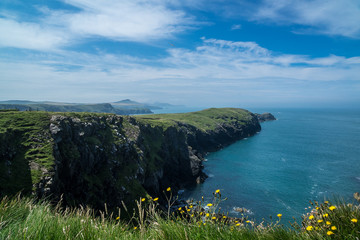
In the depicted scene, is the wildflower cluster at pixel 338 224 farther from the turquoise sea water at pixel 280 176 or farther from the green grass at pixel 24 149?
the turquoise sea water at pixel 280 176

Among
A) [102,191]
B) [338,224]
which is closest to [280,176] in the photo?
[102,191]

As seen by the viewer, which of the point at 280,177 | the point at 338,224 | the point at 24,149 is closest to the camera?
the point at 338,224

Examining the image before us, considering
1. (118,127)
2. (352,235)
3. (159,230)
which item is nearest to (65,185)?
(118,127)

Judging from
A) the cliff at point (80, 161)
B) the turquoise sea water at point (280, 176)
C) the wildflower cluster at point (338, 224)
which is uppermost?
the wildflower cluster at point (338, 224)

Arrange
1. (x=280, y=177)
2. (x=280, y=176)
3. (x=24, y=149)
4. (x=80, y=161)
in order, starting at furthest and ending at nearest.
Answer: (x=280, y=176), (x=280, y=177), (x=80, y=161), (x=24, y=149)

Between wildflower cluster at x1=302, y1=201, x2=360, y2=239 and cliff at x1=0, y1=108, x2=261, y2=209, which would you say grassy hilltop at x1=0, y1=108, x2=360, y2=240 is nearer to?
→ wildflower cluster at x1=302, y1=201, x2=360, y2=239

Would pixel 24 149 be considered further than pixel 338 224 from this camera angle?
Yes

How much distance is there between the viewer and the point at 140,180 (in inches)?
1895

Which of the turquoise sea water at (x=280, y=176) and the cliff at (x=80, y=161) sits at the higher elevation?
the cliff at (x=80, y=161)

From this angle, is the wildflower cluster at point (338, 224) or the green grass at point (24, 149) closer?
the wildflower cluster at point (338, 224)

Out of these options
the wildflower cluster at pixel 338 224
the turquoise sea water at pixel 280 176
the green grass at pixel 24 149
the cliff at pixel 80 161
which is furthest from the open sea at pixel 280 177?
the green grass at pixel 24 149

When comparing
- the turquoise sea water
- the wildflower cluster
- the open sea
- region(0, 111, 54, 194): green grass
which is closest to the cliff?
region(0, 111, 54, 194): green grass

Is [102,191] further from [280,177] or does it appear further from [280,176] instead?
[280,176]

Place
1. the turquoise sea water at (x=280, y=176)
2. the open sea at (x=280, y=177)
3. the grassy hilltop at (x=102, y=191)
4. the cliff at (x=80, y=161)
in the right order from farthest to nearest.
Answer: the turquoise sea water at (x=280, y=176), the open sea at (x=280, y=177), the cliff at (x=80, y=161), the grassy hilltop at (x=102, y=191)
